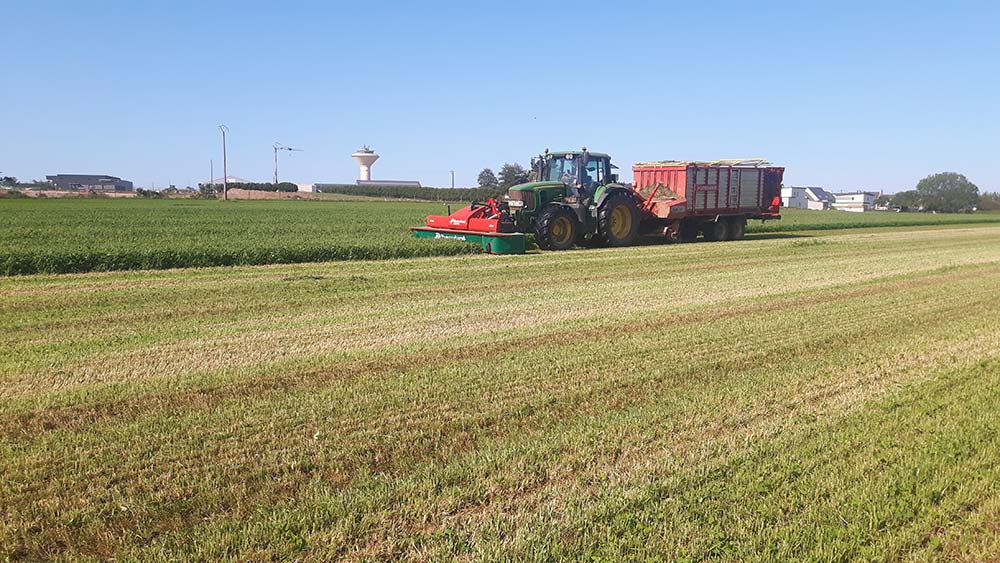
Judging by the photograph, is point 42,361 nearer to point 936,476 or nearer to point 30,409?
point 30,409

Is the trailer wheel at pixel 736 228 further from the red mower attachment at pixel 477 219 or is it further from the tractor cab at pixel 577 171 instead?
the red mower attachment at pixel 477 219

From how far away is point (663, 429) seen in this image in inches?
181

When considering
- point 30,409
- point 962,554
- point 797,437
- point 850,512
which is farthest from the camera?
point 30,409

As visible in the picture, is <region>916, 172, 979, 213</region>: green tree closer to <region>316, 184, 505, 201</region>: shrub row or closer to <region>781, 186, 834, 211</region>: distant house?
<region>781, 186, 834, 211</region>: distant house

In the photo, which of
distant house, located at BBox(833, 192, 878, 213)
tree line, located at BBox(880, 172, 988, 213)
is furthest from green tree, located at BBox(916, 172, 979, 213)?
distant house, located at BBox(833, 192, 878, 213)

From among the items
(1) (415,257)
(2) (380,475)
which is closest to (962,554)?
(2) (380,475)

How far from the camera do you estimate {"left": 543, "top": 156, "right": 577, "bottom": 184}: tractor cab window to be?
1891 cm

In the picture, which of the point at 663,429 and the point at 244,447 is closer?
the point at 244,447

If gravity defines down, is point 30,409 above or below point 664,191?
below

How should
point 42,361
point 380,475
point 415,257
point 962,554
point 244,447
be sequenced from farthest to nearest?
point 415,257 < point 42,361 < point 244,447 < point 380,475 < point 962,554

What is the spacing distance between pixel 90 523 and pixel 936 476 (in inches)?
165

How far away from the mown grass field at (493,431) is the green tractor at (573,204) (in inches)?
351

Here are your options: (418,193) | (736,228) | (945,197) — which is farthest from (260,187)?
(945,197)

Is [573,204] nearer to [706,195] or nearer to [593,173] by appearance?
[593,173]
